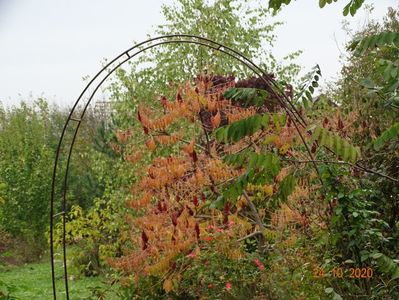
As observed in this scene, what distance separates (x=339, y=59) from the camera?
29.2 ft

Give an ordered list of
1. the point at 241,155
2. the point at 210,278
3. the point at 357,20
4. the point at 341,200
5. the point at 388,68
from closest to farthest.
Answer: the point at 388,68 < the point at 241,155 < the point at 341,200 < the point at 210,278 < the point at 357,20

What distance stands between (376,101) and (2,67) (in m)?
7.80

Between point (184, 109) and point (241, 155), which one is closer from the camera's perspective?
point (241, 155)

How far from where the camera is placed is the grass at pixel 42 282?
939 cm

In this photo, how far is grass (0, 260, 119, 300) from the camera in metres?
9.39

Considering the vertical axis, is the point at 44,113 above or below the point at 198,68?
above

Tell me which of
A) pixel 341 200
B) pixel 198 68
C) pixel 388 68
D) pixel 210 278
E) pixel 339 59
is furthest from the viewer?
pixel 198 68

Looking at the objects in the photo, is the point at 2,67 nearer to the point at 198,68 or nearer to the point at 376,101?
the point at 198,68

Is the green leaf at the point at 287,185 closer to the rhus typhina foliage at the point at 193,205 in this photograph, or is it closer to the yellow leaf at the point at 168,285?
the rhus typhina foliage at the point at 193,205

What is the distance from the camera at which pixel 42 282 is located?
36.9 ft

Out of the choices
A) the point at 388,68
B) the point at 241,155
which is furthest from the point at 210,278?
the point at 388,68
